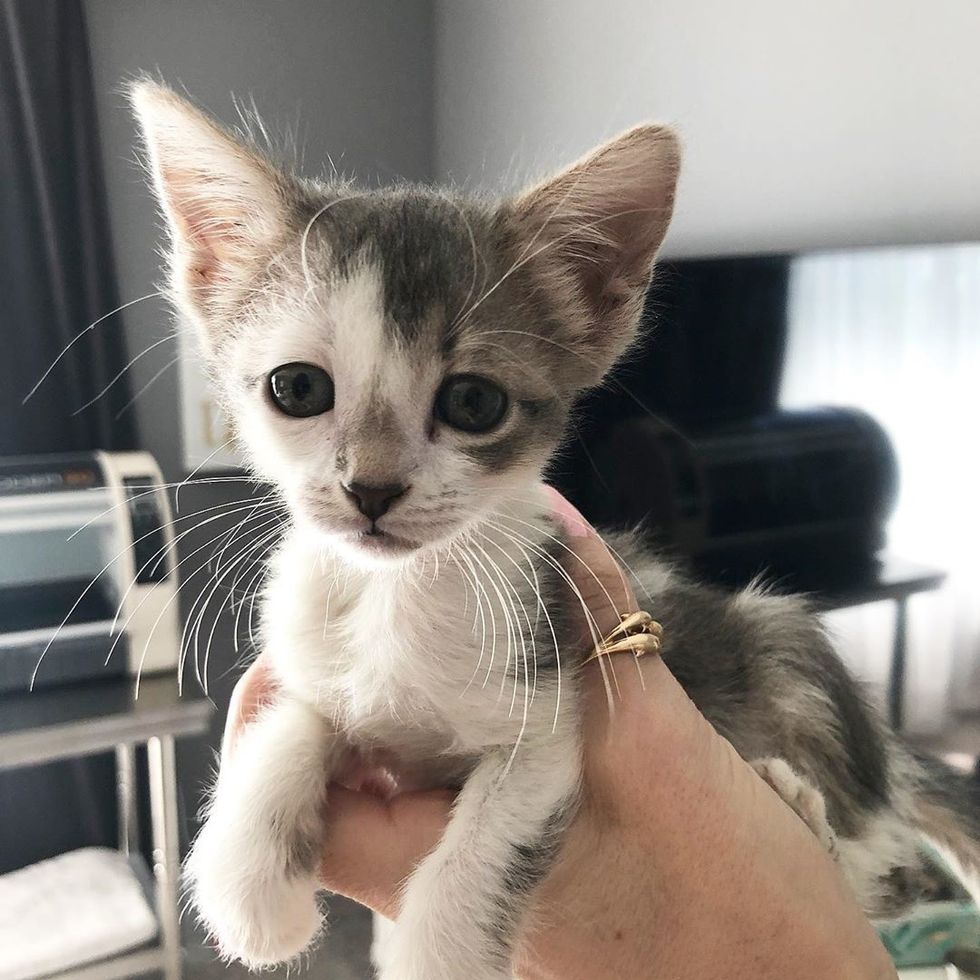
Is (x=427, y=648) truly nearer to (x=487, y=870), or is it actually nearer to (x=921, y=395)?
(x=487, y=870)

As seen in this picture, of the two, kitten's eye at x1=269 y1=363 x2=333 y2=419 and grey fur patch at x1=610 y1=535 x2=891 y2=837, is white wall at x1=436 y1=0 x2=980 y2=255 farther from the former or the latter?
grey fur patch at x1=610 y1=535 x2=891 y2=837

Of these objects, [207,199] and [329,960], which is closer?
[207,199]

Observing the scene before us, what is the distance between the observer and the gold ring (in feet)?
3.12

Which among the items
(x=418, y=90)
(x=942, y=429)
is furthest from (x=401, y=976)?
(x=418, y=90)

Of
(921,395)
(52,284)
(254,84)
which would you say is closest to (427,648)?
(921,395)

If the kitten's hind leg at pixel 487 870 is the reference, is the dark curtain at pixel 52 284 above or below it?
above

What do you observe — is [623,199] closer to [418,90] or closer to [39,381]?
[39,381]

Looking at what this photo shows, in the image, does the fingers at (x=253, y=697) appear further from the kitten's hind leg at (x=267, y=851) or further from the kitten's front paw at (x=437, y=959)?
the kitten's front paw at (x=437, y=959)

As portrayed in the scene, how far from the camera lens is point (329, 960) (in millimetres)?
2738

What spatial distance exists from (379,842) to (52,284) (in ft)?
7.51

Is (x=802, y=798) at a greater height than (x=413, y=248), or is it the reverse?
(x=413, y=248)

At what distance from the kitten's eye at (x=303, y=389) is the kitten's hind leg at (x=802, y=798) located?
65 centimetres

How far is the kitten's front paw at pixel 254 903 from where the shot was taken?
0.85m

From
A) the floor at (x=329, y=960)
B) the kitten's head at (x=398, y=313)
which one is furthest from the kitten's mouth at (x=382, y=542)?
the floor at (x=329, y=960)
